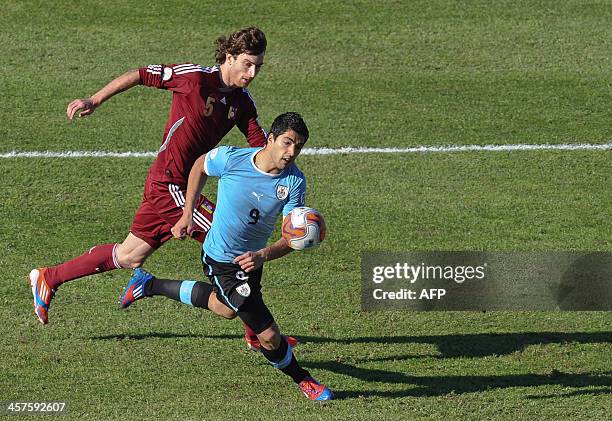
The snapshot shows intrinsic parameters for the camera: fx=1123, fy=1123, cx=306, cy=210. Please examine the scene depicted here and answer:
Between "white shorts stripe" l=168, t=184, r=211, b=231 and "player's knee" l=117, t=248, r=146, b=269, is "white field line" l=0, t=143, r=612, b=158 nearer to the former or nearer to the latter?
"player's knee" l=117, t=248, r=146, b=269

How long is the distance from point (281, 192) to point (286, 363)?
1392 millimetres

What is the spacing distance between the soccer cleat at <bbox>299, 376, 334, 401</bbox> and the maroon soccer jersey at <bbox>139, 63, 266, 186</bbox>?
6.88 feet

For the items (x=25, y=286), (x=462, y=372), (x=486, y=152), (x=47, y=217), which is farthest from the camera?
(x=486, y=152)

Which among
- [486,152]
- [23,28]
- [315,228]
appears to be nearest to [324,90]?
[486,152]

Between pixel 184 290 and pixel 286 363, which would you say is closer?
pixel 286 363

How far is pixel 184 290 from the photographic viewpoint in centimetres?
991

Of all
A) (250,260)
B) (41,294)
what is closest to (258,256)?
(250,260)

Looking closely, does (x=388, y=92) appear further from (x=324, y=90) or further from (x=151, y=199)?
(x=151, y=199)

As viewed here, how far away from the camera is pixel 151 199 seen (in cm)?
980

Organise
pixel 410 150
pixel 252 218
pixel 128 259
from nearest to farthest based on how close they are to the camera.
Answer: pixel 252 218 → pixel 128 259 → pixel 410 150

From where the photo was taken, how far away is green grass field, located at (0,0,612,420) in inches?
366

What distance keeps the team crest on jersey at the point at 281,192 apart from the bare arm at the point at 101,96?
182cm

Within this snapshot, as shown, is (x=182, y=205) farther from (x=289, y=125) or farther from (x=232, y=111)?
(x=289, y=125)

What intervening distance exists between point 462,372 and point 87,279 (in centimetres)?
389
